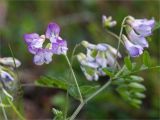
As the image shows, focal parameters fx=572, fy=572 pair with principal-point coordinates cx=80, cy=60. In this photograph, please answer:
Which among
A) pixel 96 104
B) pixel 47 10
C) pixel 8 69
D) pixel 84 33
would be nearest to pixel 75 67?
pixel 96 104

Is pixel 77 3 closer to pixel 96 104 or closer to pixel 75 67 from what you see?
pixel 75 67

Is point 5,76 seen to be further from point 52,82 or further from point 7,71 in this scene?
point 52,82

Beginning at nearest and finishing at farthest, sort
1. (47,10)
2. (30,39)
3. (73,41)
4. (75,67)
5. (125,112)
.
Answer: (30,39)
(125,112)
(75,67)
(73,41)
(47,10)

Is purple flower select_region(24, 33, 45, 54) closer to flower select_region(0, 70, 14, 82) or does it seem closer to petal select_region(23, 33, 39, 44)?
petal select_region(23, 33, 39, 44)

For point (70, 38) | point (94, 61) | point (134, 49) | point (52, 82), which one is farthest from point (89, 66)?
point (70, 38)

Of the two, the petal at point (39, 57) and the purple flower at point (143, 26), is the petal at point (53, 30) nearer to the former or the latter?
the petal at point (39, 57)

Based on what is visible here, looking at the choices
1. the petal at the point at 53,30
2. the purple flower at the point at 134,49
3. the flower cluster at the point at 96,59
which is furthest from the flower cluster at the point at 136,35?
the petal at the point at 53,30

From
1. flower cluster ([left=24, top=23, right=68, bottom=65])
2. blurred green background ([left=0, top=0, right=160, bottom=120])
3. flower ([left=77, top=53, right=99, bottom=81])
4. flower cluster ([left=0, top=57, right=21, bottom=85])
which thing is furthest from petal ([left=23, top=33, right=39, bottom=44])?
blurred green background ([left=0, top=0, right=160, bottom=120])
